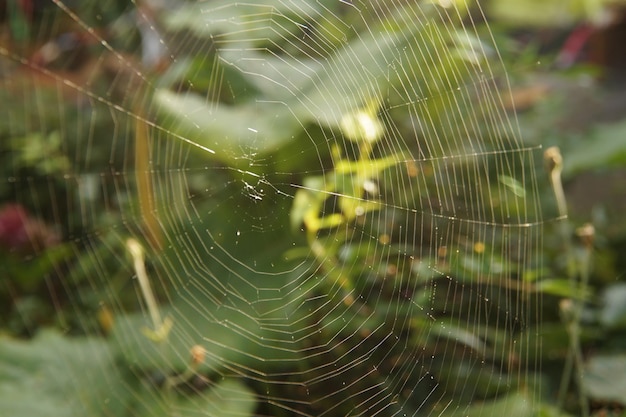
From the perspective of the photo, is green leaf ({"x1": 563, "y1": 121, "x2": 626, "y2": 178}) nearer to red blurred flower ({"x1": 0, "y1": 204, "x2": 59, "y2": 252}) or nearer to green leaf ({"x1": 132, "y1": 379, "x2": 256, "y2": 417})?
green leaf ({"x1": 132, "y1": 379, "x2": 256, "y2": 417})

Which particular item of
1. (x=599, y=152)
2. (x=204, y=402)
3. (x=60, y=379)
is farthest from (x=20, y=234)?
(x=599, y=152)

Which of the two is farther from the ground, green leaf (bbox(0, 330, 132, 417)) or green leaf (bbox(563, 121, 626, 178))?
green leaf (bbox(563, 121, 626, 178))

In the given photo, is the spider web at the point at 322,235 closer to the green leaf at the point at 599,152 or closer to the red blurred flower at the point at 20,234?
the green leaf at the point at 599,152

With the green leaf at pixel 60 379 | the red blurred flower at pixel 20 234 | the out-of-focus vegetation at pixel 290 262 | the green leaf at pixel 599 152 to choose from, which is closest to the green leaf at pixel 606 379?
the out-of-focus vegetation at pixel 290 262

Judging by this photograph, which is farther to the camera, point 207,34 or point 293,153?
point 207,34

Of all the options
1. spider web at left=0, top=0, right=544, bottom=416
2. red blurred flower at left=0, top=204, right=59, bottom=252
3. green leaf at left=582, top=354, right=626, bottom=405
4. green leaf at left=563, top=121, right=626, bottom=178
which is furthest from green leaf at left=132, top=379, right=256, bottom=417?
red blurred flower at left=0, top=204, right=59, bottom=252

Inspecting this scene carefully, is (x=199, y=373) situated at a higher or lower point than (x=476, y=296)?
lower

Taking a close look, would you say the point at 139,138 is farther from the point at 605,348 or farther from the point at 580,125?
the point at 580,125

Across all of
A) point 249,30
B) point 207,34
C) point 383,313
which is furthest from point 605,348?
point 207,34

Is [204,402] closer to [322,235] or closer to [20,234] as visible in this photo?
[322,235]
